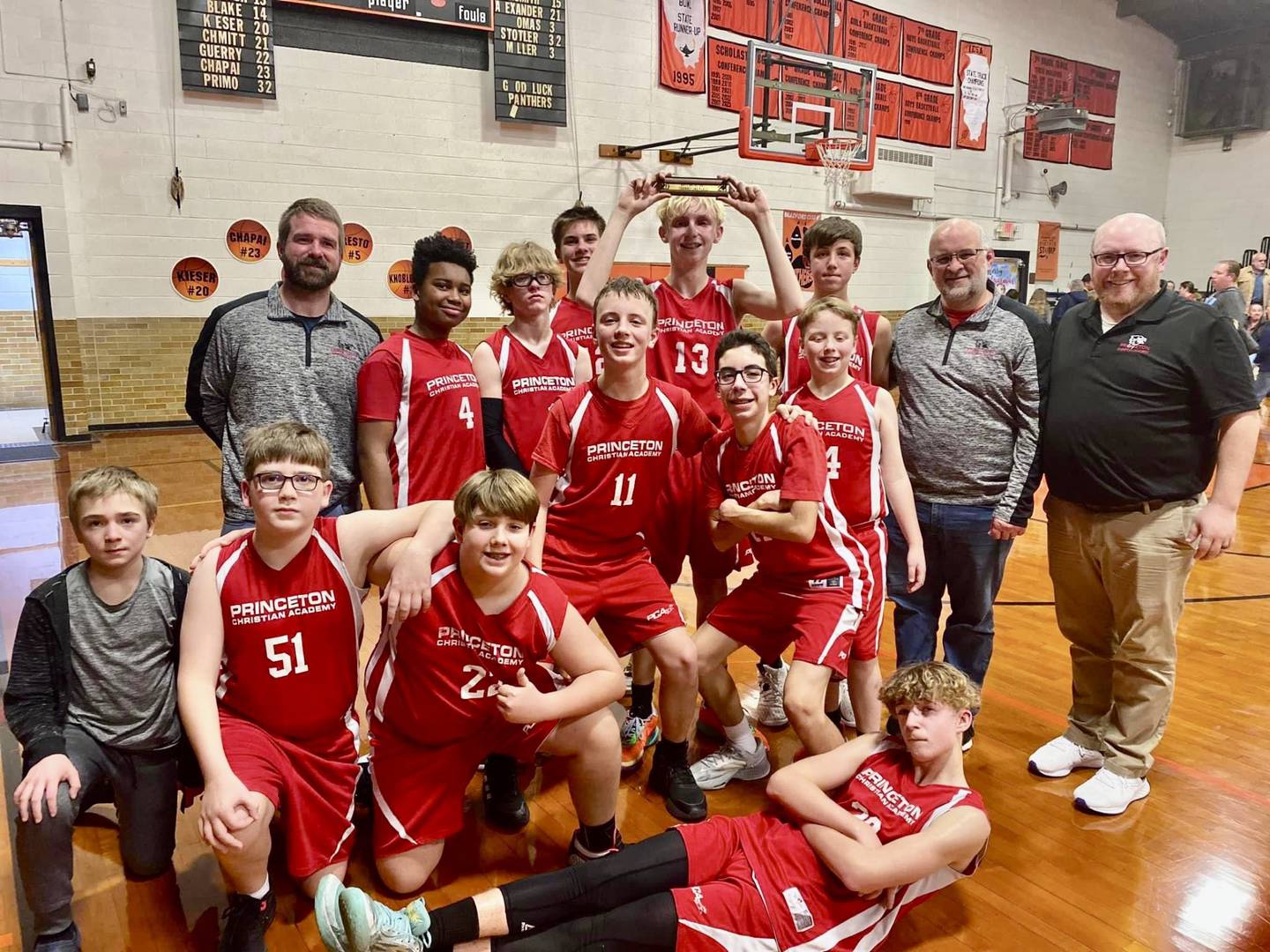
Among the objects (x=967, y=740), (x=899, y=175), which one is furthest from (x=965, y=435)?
(x=899, y=175)

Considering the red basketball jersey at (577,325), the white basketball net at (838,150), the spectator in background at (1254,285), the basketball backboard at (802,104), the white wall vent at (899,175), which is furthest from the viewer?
the white wall vent at (899,175)

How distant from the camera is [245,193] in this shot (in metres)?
9.96

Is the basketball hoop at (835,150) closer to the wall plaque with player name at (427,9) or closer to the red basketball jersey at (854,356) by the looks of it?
Answer: the wall plaque with player name at (427,9)

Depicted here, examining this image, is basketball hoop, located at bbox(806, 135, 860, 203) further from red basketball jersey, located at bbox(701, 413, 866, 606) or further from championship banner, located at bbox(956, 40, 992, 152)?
red basketball jersey, located at bbox(701, 413, 866, 606)

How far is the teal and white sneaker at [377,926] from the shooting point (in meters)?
1.95

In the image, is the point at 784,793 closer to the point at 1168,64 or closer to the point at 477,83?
the point at 477,83

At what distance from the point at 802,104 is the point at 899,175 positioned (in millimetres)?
3958

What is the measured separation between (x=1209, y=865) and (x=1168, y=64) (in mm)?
20672

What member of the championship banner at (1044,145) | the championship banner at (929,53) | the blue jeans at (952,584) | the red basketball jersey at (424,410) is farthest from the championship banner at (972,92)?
the red basketball jersey at (424,410)

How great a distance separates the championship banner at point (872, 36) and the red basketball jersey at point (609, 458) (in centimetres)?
1279

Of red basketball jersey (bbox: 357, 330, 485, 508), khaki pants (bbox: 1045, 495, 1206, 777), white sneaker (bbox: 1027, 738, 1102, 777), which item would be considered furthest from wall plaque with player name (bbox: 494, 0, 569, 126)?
white sneaker (bbox: 1027, 738, 1102, 777)

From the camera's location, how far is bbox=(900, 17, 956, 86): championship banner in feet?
47.8

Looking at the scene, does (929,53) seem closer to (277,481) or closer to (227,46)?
(227,46)

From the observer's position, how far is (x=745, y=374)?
9.52 feet
